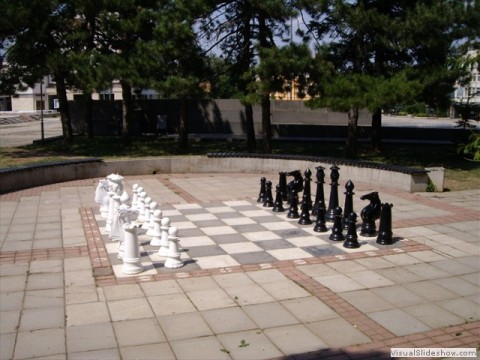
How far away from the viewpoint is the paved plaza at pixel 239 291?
4941mm

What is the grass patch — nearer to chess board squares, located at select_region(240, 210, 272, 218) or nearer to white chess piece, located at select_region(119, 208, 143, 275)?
chess board squares, located at select_region(240, 210, 272, 218)

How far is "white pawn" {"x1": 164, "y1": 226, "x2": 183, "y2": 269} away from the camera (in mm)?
7037

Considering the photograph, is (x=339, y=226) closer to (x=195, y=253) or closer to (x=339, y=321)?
(x=195, y=253)

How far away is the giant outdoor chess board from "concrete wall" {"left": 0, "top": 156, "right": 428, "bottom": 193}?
13.7ft

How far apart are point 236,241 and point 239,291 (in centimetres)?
216

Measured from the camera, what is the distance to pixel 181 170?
53.6ft

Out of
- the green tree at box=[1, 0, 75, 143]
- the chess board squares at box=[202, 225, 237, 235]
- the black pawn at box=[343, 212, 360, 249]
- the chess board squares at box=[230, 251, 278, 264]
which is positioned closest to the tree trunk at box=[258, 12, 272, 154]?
the green tree at box=[1, 0, 75, 143]

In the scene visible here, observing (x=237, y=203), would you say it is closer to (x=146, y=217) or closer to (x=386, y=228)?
(x=146, y=217)

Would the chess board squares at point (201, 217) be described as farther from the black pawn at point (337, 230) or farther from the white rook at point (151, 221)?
the black pawn at point (337, 230)

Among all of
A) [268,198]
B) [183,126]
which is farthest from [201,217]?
[183,126]

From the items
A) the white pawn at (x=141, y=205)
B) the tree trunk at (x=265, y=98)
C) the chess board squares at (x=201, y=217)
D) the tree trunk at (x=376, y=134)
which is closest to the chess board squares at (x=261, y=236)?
the chess board squares at (x=201, y=217)

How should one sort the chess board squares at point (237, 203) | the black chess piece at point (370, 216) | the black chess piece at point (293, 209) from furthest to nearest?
the chess board squares at point (237, 203)
the black chess piece at point (293, 209)
the black chess piece at point (370, 216)

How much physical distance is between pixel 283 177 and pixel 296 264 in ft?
13.0

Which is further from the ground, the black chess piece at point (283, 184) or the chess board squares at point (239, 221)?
the black chess piece at point (283, 184)
